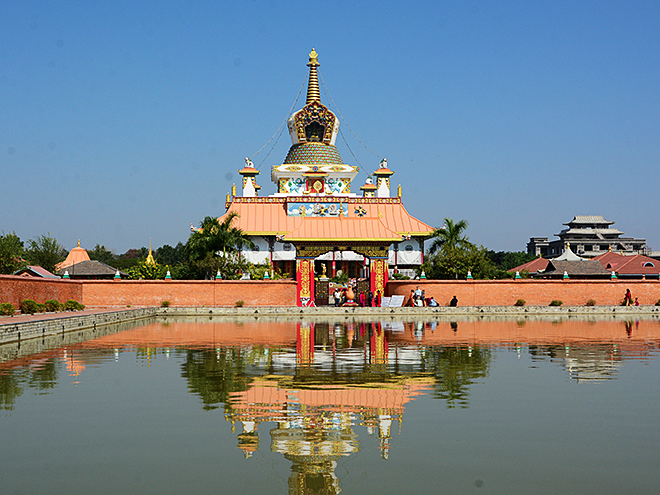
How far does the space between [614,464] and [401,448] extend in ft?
7.05

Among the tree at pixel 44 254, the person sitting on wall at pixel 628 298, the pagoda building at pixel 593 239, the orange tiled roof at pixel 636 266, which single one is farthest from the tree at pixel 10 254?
the pagoda building at pixel 593 239

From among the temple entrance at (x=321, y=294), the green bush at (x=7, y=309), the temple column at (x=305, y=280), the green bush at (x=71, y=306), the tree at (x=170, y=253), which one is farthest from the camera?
the tree at (x=170, y=253)

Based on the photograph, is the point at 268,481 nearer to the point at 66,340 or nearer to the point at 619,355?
the point at 619,355

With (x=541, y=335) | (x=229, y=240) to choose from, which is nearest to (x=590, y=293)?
(x=541, y=335)

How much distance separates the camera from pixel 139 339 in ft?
68.3

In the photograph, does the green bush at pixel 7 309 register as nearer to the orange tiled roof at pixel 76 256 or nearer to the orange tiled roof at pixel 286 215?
the orange tiled roof at pixel 286 215

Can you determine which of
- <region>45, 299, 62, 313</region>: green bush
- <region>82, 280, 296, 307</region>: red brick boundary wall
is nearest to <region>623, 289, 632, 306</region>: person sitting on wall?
<region>82, 280, 296, 307</region>: red brick boundary wall

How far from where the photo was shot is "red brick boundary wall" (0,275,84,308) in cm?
2708

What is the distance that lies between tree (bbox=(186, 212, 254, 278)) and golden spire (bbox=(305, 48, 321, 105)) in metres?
20.5

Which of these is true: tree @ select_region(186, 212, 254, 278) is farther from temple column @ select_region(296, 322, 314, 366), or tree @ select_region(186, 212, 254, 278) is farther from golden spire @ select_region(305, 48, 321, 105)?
golden spire @ select_region(305, 48, 321, 105)

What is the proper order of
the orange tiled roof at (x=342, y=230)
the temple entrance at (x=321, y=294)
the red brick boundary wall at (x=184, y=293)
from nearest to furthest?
1. the red brick boundary wall at (x=184, y=293)
2. the orange tiled roof at (x=342, y=230)
3. the temple entrance at (x=321, y=294)

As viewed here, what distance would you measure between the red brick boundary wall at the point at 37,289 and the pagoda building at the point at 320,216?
419 inches

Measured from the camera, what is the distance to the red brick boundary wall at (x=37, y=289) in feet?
88.8

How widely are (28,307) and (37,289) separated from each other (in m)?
3.09
